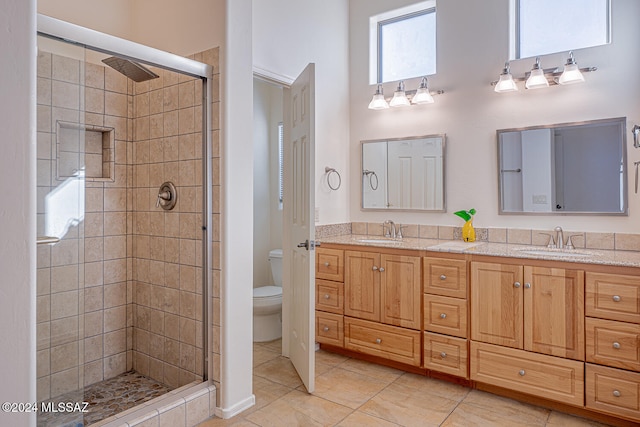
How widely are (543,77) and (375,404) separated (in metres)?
2.41

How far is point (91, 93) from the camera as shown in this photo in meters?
2.58

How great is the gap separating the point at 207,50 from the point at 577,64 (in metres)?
2.42

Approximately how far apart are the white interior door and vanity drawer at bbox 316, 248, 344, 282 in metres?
Result: 0.28

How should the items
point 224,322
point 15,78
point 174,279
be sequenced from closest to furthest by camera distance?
point 15,78, point 224,322, point 174,279

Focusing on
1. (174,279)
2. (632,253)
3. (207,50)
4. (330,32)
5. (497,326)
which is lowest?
(497,326)

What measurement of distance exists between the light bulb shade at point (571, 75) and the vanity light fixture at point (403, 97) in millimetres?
874

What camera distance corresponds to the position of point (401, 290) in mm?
2922

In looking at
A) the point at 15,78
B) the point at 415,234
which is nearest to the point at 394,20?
the point at 415,234

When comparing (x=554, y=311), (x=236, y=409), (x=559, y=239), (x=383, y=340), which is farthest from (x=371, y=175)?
(x=236, y=409)

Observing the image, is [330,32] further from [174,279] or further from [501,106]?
[174,279]

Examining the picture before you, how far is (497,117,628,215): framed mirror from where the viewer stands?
8.84 ft

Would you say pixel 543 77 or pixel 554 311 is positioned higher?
pixel 543 77

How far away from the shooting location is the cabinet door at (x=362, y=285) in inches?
120

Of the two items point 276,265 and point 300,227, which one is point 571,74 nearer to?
point 300,227
